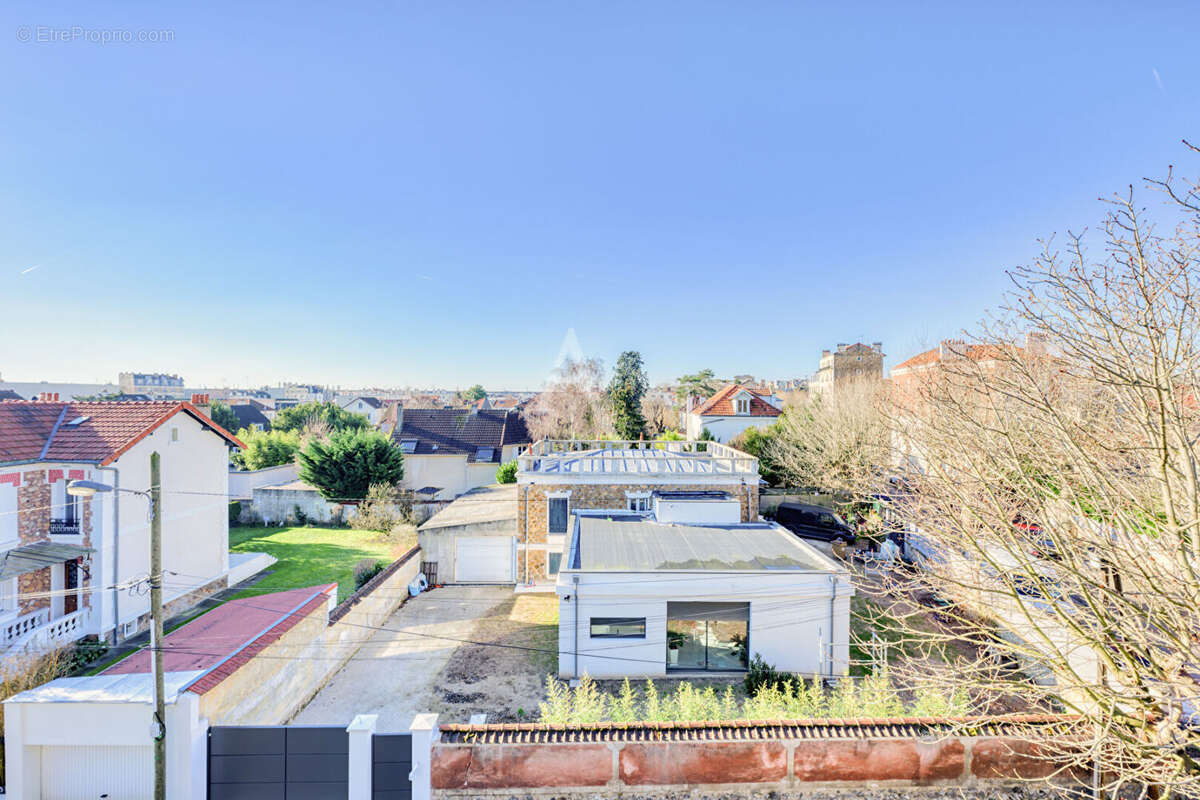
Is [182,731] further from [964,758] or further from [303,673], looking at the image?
[964,758]

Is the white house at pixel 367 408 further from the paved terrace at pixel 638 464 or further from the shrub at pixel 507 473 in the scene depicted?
the paved terrace at pixel 638 464

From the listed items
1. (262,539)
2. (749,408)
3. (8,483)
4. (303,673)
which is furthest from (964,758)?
(749,408)

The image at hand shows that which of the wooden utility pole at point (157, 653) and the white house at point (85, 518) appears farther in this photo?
the white house at point (85, 518)

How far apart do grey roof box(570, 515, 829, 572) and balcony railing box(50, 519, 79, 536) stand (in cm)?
1326

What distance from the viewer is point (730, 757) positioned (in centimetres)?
787

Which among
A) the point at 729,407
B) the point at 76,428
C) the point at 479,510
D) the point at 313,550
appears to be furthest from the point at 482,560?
the point at 729,407

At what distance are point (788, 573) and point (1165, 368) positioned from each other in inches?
337

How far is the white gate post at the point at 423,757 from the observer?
303 inches

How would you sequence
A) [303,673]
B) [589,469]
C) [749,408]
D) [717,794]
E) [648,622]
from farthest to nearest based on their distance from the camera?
[749,408] → [589,469] → [648,622] → [303,673] → [717,794]

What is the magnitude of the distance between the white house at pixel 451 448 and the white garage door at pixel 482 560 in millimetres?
11998

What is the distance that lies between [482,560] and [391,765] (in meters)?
12.3

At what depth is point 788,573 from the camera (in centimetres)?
1294

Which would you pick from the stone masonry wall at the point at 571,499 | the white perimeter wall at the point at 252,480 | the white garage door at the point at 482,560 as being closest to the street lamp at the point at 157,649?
the stone masonry wall at the point at 571,499

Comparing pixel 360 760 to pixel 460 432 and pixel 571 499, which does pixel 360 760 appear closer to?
pixel 571 499
